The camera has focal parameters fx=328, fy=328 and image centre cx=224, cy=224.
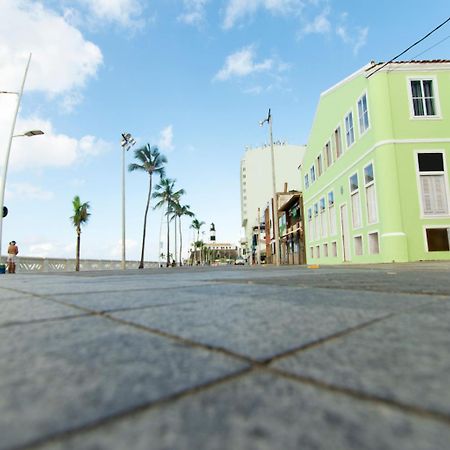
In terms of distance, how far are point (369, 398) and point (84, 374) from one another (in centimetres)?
54

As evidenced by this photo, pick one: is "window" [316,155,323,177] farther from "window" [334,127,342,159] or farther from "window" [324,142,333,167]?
"window" [334,127,342,159]

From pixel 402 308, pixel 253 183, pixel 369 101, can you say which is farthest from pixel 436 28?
pixel 253 183

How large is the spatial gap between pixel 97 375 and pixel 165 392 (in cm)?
18

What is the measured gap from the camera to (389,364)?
713mm

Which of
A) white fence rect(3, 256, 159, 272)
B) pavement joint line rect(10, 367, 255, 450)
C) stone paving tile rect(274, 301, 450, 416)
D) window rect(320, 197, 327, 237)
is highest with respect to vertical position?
window rect(320, 197, 327, 237)

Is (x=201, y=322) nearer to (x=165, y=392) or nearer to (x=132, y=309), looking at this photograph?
(x=132, y=309)

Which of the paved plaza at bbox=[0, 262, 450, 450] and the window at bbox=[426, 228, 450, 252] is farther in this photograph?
the window at bbox=[426, 228, 450, 252]

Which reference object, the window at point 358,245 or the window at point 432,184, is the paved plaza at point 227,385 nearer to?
the window at point 432,184

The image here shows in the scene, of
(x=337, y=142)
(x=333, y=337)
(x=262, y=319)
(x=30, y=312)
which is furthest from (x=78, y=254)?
(x=333, y=337)

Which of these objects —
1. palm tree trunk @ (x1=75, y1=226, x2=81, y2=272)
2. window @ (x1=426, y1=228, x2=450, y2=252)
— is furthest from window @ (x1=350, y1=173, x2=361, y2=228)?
palm tree trunk @ (x1=75, y1=226, x2=81, y2=272)

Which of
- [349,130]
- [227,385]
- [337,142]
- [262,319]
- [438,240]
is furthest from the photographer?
[337,142]

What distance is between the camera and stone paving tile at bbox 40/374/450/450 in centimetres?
41

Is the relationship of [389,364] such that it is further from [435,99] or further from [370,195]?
[435,99]

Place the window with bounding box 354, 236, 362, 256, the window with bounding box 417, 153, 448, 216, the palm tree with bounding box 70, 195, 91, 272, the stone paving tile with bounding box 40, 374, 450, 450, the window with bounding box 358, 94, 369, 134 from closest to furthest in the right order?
the stone paving tile with bounding box 40, 374, 450, 450
the window with bounding box 417, 153, 448, 216
the window with bounding box 358, 94, 369, 134
the window with bounding box 354, 236, 362, 256
the palm tree with bounding box 70, 195, 91, 272
